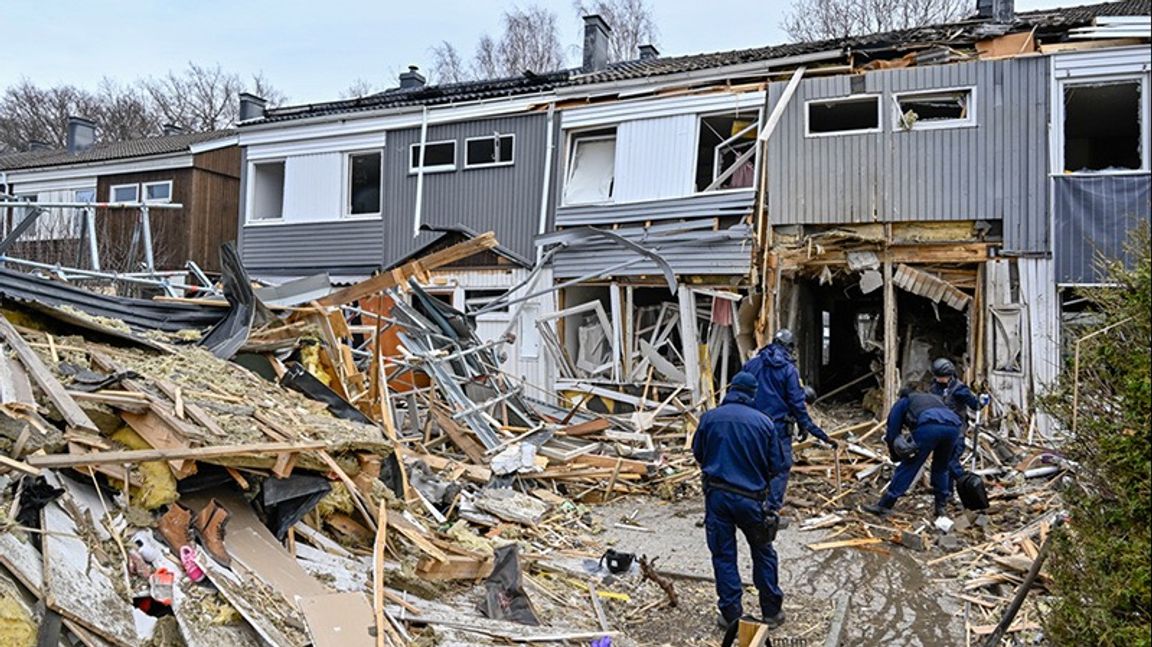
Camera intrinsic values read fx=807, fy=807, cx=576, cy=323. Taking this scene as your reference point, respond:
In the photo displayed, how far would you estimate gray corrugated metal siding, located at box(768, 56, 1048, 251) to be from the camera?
12.0 meters

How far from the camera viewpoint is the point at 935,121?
12578mm

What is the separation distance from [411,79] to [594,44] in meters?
6.70

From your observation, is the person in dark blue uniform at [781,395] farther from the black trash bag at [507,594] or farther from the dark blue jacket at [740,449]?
the black trash bag at [507,594]

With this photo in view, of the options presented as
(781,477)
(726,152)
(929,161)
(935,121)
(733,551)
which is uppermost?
(935,121)

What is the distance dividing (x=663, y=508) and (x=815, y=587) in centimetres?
275

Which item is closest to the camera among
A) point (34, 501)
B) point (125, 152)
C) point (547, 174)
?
point (34, 501)

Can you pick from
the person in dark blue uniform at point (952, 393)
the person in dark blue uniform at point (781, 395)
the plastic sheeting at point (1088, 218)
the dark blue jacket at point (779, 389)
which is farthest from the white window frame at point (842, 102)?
the dark blue jacket at point (779, 389)

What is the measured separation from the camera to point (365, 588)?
5.29 m

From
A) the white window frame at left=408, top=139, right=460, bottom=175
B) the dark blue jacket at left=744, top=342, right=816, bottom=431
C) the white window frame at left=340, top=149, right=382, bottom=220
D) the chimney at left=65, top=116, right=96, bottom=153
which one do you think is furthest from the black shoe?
the chimney at left=65, top=116, right=96, bottom=153

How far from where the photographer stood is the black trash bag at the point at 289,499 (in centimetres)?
518

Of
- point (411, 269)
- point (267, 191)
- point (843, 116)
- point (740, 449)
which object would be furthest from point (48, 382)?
point (267, 191)

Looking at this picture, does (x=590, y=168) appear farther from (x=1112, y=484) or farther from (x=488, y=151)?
(x=1112, y=484)

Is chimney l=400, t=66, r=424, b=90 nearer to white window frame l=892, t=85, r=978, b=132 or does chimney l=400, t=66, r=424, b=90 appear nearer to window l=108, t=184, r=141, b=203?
window l=108, t=184, r=141, b=203

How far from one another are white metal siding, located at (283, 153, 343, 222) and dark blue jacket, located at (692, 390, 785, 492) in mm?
13365
